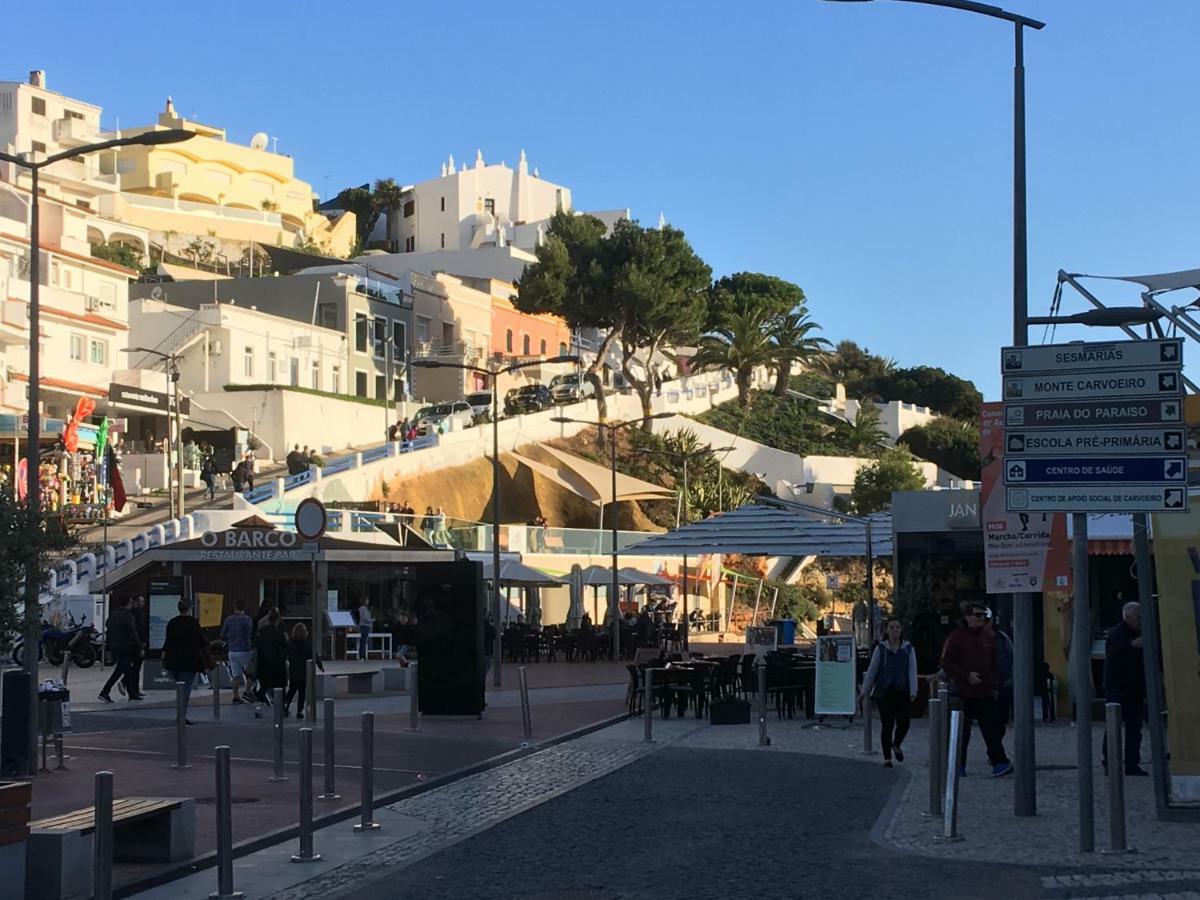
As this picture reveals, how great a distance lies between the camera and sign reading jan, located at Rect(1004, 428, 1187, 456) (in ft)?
36.4

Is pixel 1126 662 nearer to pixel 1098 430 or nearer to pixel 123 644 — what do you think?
pixel 1098 430

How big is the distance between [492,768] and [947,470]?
298ft

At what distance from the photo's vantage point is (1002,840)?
37.2 feet

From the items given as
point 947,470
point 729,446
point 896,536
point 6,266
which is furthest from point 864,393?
point 896,536

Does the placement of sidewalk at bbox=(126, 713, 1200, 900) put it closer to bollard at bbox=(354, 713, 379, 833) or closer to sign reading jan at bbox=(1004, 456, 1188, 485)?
bollard at bbox=(354, 713, 379, 833)

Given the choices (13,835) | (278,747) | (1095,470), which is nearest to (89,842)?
(13,835)

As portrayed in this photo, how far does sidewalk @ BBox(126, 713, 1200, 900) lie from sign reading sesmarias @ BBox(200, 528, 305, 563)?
2199cm

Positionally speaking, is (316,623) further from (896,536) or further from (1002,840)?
(1002,840)

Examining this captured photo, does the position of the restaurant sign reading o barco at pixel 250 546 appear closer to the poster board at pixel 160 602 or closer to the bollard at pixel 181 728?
the poster board at pixel 160 602

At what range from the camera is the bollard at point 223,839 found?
30.3ft

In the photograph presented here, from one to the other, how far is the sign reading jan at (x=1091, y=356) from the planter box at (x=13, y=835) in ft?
23.4

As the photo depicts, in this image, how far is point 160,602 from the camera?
28.8m

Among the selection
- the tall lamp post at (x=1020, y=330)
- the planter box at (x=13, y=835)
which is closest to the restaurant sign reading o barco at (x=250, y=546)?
the tall lamp post at (x=1020, y=330)

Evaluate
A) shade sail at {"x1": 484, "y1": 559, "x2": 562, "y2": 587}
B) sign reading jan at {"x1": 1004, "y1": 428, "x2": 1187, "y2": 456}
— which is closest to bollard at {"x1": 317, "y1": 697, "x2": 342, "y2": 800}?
sign reading jan at {"x1": 1004, "y1": 428, "x2": 1187, "y2": 456}
